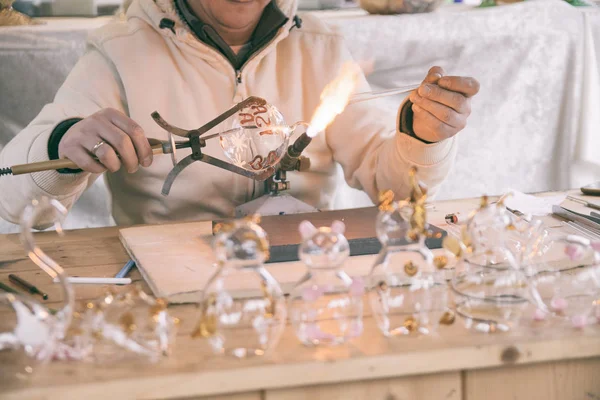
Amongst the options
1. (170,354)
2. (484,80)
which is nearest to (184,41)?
(170,354)

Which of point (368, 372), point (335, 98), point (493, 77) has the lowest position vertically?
point (493, 77)

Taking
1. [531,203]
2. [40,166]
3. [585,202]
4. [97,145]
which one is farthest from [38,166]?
[585,202]

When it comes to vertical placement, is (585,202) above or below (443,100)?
below

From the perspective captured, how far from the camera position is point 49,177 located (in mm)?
1286

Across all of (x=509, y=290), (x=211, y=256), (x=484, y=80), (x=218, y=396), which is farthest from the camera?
(x=484, y=80)

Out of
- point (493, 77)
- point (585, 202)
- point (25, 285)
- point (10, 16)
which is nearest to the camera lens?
point (25, 285)

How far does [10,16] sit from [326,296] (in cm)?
177

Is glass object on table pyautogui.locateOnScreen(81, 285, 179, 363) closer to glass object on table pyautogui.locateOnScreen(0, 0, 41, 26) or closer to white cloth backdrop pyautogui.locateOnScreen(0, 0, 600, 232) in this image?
white cloth backdrop pyautogui.locateOnScreen(0, 0, 600, 232)

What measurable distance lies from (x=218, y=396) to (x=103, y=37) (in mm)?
1018

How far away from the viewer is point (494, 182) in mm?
2520

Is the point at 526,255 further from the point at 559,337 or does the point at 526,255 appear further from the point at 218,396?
the point at 218,396

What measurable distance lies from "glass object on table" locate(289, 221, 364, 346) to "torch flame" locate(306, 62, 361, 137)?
0.43 m

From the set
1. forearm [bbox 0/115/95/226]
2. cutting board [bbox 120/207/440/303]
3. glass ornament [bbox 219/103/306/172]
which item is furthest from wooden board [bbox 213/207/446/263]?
forearm [bbox 0/115/95/226]

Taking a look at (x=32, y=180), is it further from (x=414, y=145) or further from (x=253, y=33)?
(x=414, y=145)
